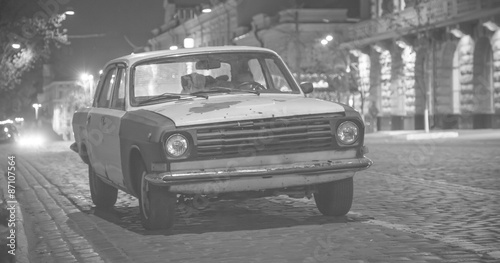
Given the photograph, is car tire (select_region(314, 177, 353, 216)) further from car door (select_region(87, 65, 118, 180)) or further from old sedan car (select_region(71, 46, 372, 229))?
car door (select_region(87, 65, 118, 180))

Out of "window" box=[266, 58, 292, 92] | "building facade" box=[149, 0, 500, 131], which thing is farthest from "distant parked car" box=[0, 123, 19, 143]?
"window" box=[266, 58, 292, 92]

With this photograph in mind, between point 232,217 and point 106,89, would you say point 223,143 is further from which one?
point 106,89

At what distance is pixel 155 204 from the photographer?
32.7ft

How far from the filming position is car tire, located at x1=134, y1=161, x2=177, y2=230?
994 centimetres

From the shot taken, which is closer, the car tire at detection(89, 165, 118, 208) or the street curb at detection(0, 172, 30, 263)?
the street curb at detection(0, 172, 30, 263)

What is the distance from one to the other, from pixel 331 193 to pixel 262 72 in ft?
6.32

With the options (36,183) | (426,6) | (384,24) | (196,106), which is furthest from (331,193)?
(384,24)

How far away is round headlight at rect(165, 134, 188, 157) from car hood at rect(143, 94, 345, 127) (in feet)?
0.39

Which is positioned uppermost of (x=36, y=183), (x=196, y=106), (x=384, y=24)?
(x=384, y=24)

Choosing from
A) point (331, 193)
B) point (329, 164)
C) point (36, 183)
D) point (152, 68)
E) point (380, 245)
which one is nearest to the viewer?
point (380, 245)

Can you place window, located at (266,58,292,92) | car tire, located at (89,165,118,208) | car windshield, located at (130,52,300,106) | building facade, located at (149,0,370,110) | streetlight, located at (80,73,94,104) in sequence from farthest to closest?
1. streetlight, located at (80,73,94,104)
2. building facade, located at (149,0,370,110)
3. car tire, located at (89,165,118,208)
4. window, located at (266,58,292,92)
5. car windshield, located at (130,52,300,106)

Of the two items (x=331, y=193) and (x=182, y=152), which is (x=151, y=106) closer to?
(x=182, y=152)

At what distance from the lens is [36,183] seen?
19.5 metres

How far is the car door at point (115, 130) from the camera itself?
11.0 m
